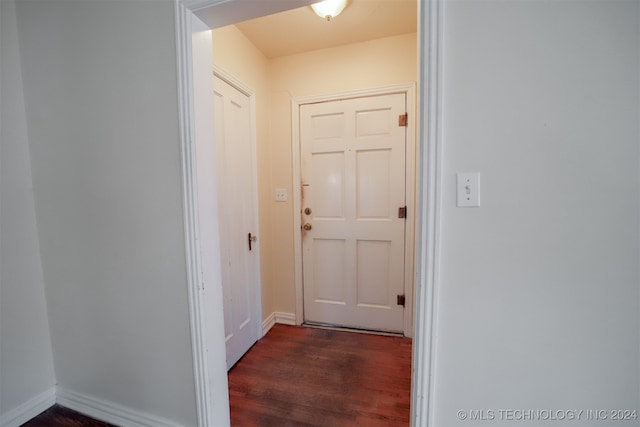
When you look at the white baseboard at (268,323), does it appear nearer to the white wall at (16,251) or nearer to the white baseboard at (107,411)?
the white baseboard at (107,411)

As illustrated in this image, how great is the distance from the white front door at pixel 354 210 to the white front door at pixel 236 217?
48cm

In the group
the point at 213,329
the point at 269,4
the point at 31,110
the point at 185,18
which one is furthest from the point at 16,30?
the point at 213,329

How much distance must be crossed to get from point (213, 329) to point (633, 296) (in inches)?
59.9

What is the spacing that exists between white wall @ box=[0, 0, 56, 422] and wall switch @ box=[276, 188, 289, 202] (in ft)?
4.92

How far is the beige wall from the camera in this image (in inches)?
75.9

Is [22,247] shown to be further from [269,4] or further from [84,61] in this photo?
[269,4]

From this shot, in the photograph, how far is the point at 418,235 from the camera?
881 millimetres

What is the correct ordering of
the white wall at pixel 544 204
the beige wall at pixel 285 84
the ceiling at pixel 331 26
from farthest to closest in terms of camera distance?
the beige wall at pixel 285 84 < the ceiling at pixel 331 26 < the white wall at pixel 544 204

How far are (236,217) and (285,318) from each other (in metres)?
1.13

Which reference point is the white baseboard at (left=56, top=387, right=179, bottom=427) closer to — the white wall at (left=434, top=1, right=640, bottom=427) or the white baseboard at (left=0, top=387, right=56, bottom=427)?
the white baseboard at (left=0, top=387, right=56, bottom=427)

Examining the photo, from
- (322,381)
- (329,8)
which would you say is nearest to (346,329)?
(322,381)

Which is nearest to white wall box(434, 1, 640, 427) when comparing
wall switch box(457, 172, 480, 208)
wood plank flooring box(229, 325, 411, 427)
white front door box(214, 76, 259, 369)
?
wall switch box(457, 172, 480, 208)

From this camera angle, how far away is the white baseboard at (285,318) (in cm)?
236

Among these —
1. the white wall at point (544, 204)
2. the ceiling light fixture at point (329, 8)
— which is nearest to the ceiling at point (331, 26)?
the ceiling light fixture at point (329, 8)
